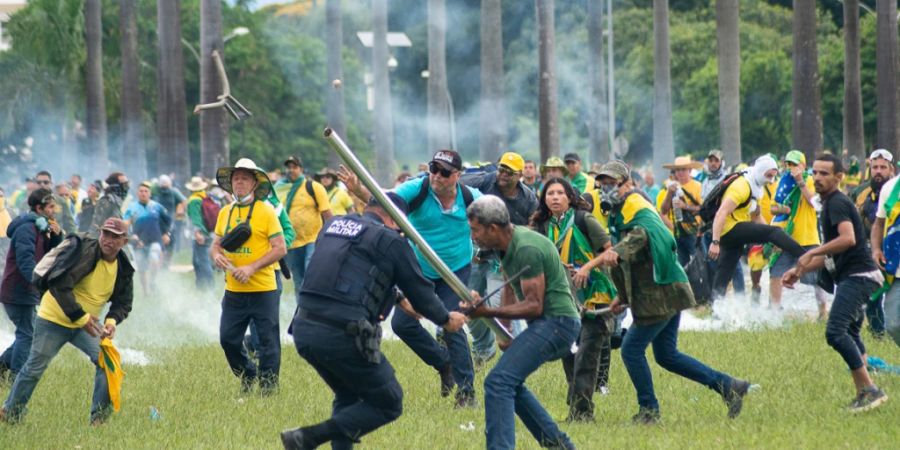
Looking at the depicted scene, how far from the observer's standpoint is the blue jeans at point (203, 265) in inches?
859

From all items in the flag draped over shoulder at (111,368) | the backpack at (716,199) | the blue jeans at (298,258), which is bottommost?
the flag draped over shoulder at (111,368)

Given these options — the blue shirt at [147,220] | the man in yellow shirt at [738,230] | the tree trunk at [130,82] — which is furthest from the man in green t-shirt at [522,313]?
the tree trunk at [130,82]

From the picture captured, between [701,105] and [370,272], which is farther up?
[701,105]

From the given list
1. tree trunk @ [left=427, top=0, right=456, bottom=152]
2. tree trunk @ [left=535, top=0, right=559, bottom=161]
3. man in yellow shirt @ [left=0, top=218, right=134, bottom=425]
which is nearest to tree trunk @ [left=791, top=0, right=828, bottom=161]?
tree trunk @ [left=535, top=0, right=559, bottom=161]

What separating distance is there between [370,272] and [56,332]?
3585mm

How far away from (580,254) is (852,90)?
22.9 meters

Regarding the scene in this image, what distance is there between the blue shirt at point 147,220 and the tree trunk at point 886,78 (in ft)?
42.8

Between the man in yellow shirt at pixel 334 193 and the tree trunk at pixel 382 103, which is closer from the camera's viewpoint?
the man in yellow shirt at pixel 334 193

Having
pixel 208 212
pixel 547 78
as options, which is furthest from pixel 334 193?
pixel 547 78

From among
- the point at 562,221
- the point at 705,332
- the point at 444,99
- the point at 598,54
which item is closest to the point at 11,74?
the point at 444,99

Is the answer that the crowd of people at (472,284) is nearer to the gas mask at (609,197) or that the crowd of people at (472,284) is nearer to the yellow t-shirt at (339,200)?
the gas mask at (609,197)

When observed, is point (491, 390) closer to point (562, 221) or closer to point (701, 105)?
point (562, 221)

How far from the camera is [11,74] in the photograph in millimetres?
47906

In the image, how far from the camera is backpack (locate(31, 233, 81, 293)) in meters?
10.1
